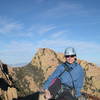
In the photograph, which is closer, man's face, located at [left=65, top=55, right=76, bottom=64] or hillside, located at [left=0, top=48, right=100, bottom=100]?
man's face, located at [left=65, top=55, right=76, bottom=64]

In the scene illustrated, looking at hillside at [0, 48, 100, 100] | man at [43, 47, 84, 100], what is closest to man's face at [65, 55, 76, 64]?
man at [43, 47, 84, 100]

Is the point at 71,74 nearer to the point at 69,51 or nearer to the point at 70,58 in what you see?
the point at 70,58

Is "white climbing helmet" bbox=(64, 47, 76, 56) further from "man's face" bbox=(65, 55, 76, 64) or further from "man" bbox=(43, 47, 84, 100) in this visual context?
"man's face" bbox=(65, 55, 76, 64)

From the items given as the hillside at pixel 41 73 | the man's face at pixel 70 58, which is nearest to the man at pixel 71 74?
the man's face at pixel 70 58

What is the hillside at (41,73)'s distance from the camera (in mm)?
78125

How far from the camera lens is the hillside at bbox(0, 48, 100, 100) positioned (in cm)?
7812

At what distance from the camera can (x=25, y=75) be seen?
3182 inches

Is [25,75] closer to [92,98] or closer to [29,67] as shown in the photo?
[29,67]

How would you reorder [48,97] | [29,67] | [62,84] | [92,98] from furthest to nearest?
[29,67] < [92,98] < [62,84] < [48,97]

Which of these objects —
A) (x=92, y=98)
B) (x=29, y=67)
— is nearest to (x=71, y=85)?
(x=92, y=98)

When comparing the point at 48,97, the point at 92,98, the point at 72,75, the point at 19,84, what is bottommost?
the point at 19,84

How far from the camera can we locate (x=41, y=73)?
281 ft

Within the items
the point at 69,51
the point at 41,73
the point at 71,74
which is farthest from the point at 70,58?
the point at 41,73

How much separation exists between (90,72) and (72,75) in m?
80.8
